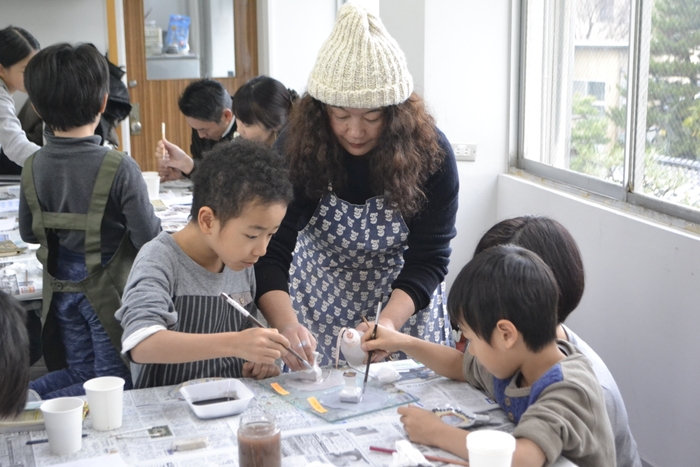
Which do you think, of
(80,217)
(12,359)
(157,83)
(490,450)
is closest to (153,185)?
(80,217)

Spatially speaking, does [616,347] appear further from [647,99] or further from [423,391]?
[423,391]

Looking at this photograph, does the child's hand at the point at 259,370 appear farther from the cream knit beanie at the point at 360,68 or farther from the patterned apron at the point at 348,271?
the cream knit beanie at the point at 360,68

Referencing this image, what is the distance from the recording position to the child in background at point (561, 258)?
1525mm

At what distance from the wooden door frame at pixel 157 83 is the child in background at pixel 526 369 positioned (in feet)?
15.9

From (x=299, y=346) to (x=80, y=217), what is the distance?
0.88m

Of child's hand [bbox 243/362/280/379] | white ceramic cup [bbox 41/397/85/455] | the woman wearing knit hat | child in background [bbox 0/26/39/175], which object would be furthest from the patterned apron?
child in background [bbox 0/26/39/175]

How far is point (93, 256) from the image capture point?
2.14m

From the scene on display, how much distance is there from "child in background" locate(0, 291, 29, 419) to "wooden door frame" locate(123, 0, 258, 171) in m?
4.79

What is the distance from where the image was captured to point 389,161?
6.03 ft

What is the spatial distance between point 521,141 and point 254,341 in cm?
244

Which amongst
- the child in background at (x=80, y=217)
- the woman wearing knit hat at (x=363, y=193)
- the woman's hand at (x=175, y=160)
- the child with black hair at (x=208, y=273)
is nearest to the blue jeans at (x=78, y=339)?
the child in background at (x=80, y=217)

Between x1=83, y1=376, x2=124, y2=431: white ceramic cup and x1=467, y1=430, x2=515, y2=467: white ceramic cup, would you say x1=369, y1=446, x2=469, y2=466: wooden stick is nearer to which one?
x1=467, y1=430, x2=515, y2=467: white ceramic cup

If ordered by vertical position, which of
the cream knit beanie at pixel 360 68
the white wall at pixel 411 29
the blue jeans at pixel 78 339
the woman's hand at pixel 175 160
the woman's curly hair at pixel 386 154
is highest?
the white wall at pixel 411 29

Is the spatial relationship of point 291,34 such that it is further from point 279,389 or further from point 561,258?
point 279,389
